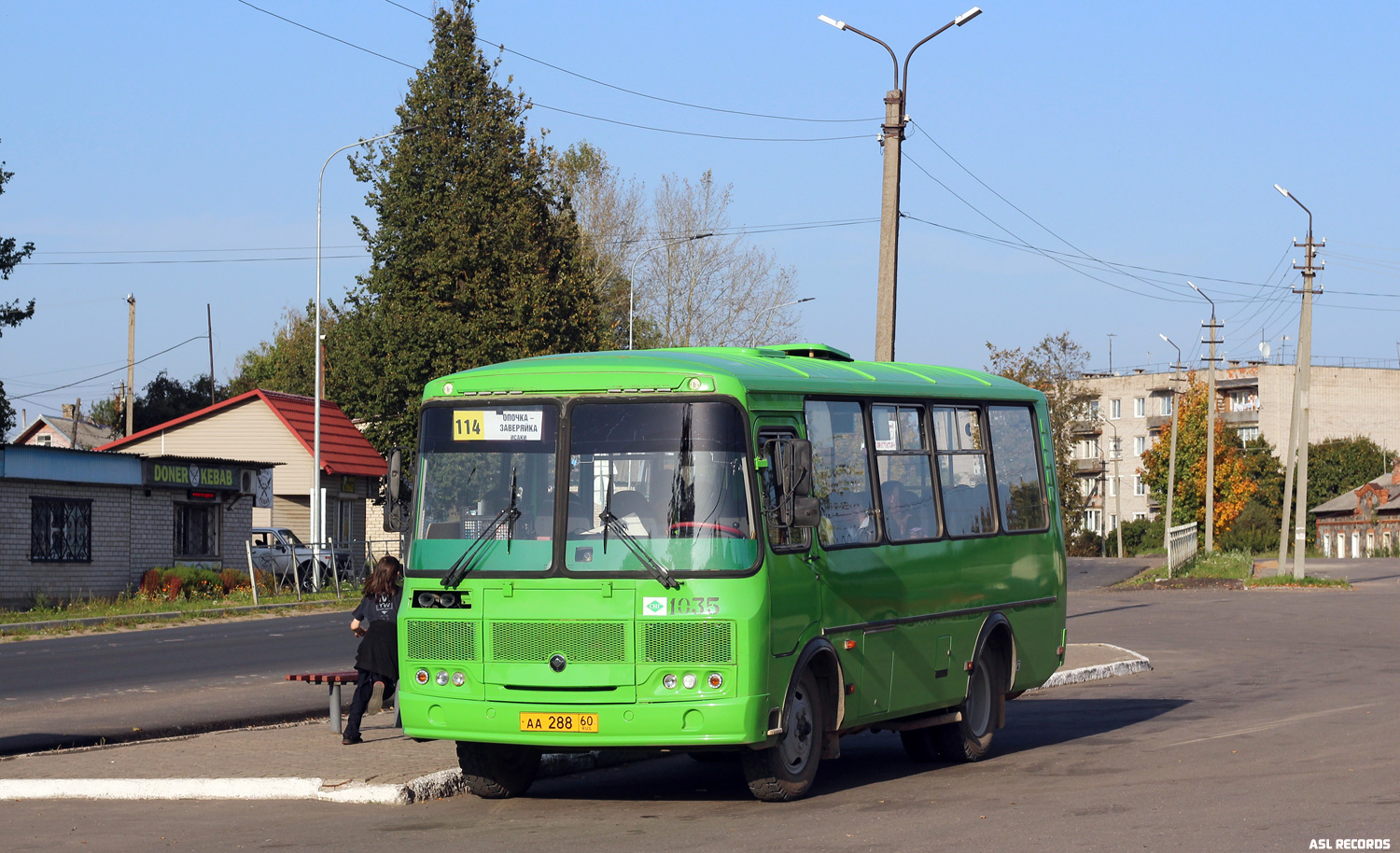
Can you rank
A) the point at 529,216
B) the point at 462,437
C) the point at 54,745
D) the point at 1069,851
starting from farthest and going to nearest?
the point at 529,216 < the point at 54,745 < the point at 462,437 < the point at 1069,851

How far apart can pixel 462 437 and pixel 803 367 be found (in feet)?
8.18

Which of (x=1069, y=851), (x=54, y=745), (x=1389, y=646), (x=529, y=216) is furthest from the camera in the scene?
(x=529, y=216)

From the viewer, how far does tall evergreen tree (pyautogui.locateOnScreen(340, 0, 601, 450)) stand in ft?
160

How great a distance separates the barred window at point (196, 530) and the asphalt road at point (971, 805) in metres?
32.7

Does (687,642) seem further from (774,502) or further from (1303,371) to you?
(1303,371)

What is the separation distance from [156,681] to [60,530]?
2127 centimetres

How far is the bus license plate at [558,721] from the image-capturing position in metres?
9.71

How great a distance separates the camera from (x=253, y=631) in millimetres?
29062

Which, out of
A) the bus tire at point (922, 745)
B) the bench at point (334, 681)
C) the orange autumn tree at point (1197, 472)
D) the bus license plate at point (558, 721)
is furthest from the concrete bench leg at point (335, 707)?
the orange autumn tree at point (1197, 472)

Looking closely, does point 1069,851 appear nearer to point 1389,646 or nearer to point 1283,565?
point 1389,646

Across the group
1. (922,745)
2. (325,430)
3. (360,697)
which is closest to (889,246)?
(922,745)

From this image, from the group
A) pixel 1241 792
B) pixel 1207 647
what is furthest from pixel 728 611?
pixel 1207 647

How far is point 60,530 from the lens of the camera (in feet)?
128

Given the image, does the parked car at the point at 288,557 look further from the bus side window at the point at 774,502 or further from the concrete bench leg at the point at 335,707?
the bus side window at the point at 774,502
